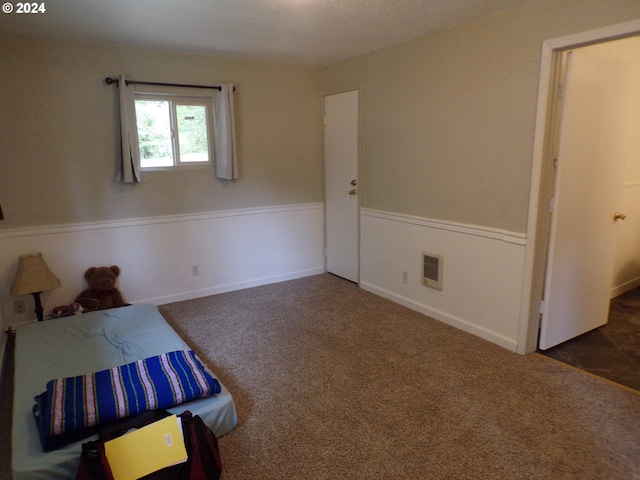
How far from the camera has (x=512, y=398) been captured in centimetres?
231

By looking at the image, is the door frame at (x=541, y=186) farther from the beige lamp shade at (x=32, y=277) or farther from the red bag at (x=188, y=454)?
the beige lamp shade at (x=32, y=277)

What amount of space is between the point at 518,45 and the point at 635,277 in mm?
2914

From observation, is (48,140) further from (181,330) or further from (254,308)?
(254,308)

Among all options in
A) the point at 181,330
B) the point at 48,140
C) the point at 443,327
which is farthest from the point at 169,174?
the point at 443,327

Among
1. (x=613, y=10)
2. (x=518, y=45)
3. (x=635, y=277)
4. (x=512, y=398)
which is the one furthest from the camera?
(x=635, y=277)

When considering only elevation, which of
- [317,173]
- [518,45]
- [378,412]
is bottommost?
[378,412]

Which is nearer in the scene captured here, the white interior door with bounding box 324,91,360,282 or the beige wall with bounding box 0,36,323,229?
the beige wall with bounding box 0,36,323,229

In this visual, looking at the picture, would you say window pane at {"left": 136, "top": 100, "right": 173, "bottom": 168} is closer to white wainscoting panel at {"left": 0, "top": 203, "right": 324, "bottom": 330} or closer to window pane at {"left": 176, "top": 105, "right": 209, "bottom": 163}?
window pane at {"left": 176, "top": 105, "right": 209, "bottom": 163}

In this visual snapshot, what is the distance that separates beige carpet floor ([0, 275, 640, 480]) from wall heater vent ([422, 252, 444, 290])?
0.31 meters

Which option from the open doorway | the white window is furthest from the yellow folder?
A: the white window

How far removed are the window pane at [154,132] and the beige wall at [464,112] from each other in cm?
183

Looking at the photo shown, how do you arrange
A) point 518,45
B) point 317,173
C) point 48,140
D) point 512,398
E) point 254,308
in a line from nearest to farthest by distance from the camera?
point 512,398
point 518,45
point 48,140
point 254,308
point 317,173

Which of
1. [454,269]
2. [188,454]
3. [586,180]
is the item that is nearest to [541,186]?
[586,180]

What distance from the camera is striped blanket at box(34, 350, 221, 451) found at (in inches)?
68.8
